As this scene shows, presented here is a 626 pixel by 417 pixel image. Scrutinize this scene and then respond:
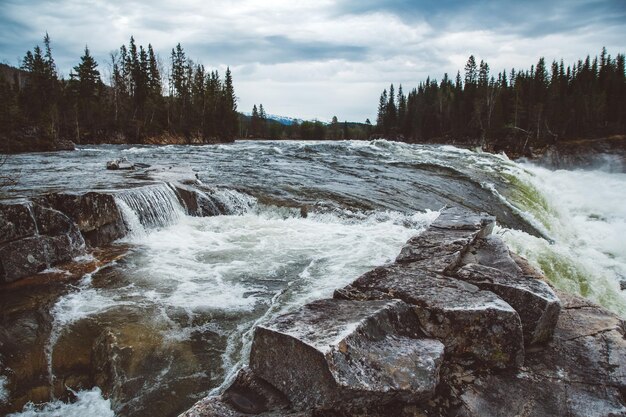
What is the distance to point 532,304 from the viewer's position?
3.57 meters

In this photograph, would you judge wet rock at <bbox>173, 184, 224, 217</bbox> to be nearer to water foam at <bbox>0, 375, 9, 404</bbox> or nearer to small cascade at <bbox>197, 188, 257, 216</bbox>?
small cascade at <bbox>197, 188, 257, 216</bbox>

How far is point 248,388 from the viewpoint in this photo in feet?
9.82

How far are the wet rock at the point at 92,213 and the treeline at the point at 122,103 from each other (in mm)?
30143

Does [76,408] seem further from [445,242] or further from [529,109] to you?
[529,109]

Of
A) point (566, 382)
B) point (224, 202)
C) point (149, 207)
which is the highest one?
point (149, 207)

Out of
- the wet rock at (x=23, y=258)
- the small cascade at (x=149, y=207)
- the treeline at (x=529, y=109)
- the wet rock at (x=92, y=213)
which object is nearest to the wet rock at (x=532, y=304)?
the wet rock at (x=23, y=258)

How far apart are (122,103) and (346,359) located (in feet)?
220

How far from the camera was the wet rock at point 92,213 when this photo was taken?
8.13 m

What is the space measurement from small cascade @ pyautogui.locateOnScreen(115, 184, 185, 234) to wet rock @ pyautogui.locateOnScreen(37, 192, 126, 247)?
0.85 feet

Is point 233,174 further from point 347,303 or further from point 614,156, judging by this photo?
point 614,156

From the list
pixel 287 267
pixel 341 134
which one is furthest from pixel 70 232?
pixel 341 134

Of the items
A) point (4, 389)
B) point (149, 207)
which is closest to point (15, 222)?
point (149, 207)

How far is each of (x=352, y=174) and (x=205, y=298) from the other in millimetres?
14693

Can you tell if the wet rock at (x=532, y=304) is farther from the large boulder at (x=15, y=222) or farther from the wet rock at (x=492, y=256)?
the large boulder at (x=15, y=222)
